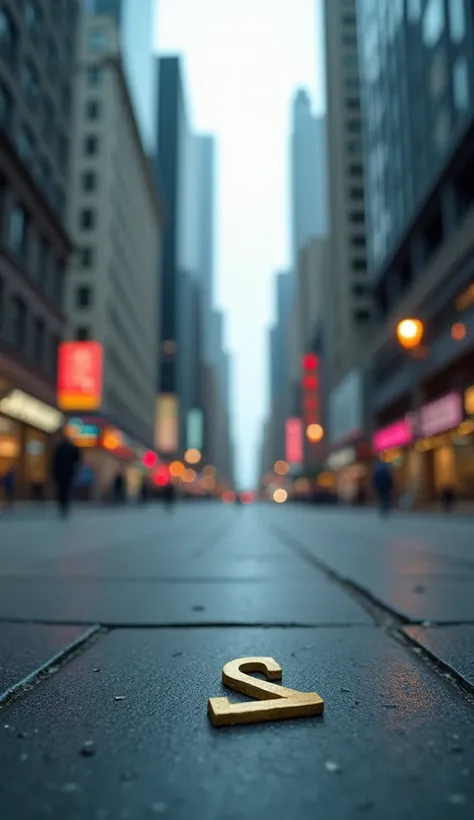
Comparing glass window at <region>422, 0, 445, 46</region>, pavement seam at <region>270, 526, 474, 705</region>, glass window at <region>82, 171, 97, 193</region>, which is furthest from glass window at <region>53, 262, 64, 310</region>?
pavement seam at <region>270, 526, 474, 705</region>

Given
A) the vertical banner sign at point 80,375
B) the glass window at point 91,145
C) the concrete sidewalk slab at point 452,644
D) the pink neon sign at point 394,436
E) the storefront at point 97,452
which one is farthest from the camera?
the glass window at point 91,145

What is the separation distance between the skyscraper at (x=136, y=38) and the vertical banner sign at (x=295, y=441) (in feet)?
186

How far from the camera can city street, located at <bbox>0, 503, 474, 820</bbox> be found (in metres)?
1.03

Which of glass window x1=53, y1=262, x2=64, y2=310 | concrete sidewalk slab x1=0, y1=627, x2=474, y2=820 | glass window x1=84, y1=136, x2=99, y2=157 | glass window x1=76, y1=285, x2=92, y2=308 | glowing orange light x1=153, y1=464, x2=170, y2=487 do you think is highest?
glass window x1=84, y1=136, x2=99, y2=157

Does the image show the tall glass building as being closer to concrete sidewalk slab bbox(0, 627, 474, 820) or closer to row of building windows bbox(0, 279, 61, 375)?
row of building windows bbox(0, 279, 61, 375)

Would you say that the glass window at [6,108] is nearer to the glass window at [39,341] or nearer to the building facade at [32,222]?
the building facade at [32,222]

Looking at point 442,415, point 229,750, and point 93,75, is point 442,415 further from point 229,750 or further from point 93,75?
point 93,75

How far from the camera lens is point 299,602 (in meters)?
3.37

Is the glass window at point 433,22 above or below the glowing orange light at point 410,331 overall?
above

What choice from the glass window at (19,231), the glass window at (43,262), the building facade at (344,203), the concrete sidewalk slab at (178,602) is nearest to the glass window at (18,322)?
the glass window at (19,231)

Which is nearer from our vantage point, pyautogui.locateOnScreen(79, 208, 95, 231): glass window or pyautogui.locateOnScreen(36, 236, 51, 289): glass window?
pyautogui.locateOnScreen(36, 236, 51, 289): glass window

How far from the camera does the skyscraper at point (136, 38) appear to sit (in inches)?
2514

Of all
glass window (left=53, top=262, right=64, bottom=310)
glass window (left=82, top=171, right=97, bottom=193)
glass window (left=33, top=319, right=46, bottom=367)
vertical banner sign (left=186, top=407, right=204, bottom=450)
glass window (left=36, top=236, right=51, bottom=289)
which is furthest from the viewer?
vertical banner sign (left=186, top=407, right=204, bottom=450)

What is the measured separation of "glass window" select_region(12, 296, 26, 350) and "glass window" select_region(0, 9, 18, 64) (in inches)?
401
